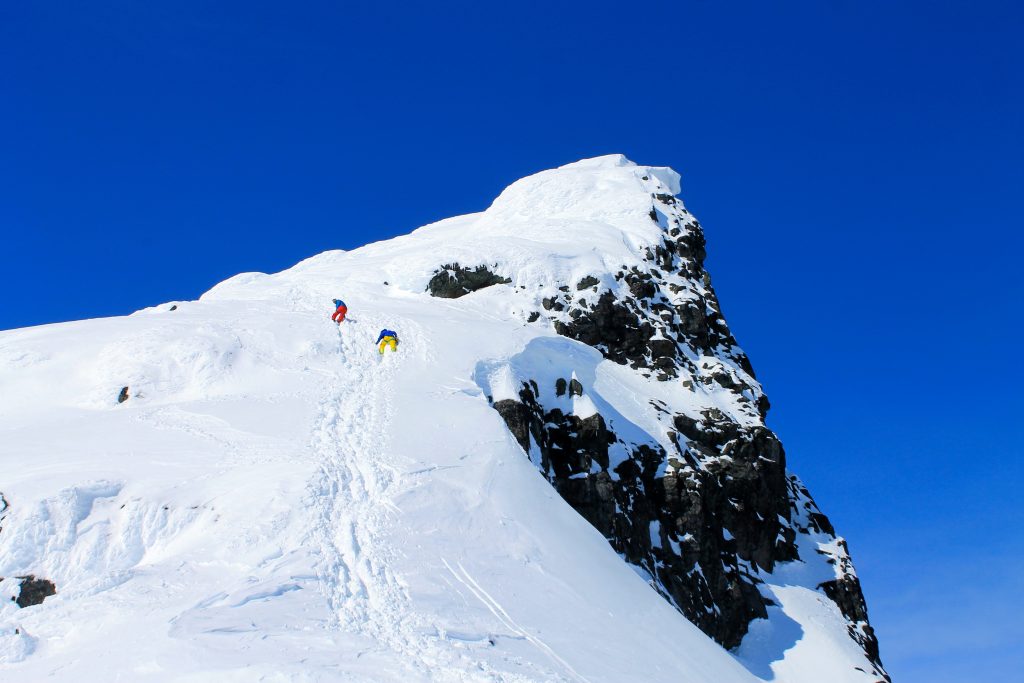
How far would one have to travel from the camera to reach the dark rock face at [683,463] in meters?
32.8

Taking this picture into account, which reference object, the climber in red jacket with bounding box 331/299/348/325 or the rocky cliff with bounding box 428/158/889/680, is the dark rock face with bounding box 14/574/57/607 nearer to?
the rocky cliff with bounding box 428/158/889/680

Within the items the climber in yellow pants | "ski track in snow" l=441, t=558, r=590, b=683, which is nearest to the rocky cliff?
the climber in yellow pants

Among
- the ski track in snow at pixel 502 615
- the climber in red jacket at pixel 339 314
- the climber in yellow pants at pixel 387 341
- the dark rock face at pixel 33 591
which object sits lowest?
the dark rock face at pixel 33 591

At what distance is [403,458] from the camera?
2216 cm

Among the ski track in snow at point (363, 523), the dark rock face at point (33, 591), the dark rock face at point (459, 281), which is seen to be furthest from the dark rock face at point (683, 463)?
the dark rock face at point (33, 591)

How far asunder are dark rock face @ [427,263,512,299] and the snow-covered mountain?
6.0 inches

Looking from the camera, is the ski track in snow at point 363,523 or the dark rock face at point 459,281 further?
the dark rock face at point 459,281

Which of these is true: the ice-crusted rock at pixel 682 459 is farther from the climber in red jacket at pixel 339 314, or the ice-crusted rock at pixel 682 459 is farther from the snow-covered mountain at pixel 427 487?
the climber in red jacket at pixel 339 314

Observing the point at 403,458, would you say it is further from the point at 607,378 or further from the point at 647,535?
the point at 607,378

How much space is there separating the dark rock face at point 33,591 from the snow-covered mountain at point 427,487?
6 centimetres

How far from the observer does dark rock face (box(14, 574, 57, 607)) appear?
15234 mm

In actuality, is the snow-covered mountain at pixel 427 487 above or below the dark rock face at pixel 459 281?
below

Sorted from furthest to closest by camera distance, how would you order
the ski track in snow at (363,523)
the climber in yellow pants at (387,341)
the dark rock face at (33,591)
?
the climber in yellow pants at (387,341) → the dark rock face at (33,591) → the ski track in snow at (363,523)

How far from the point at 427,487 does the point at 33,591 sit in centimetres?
949
